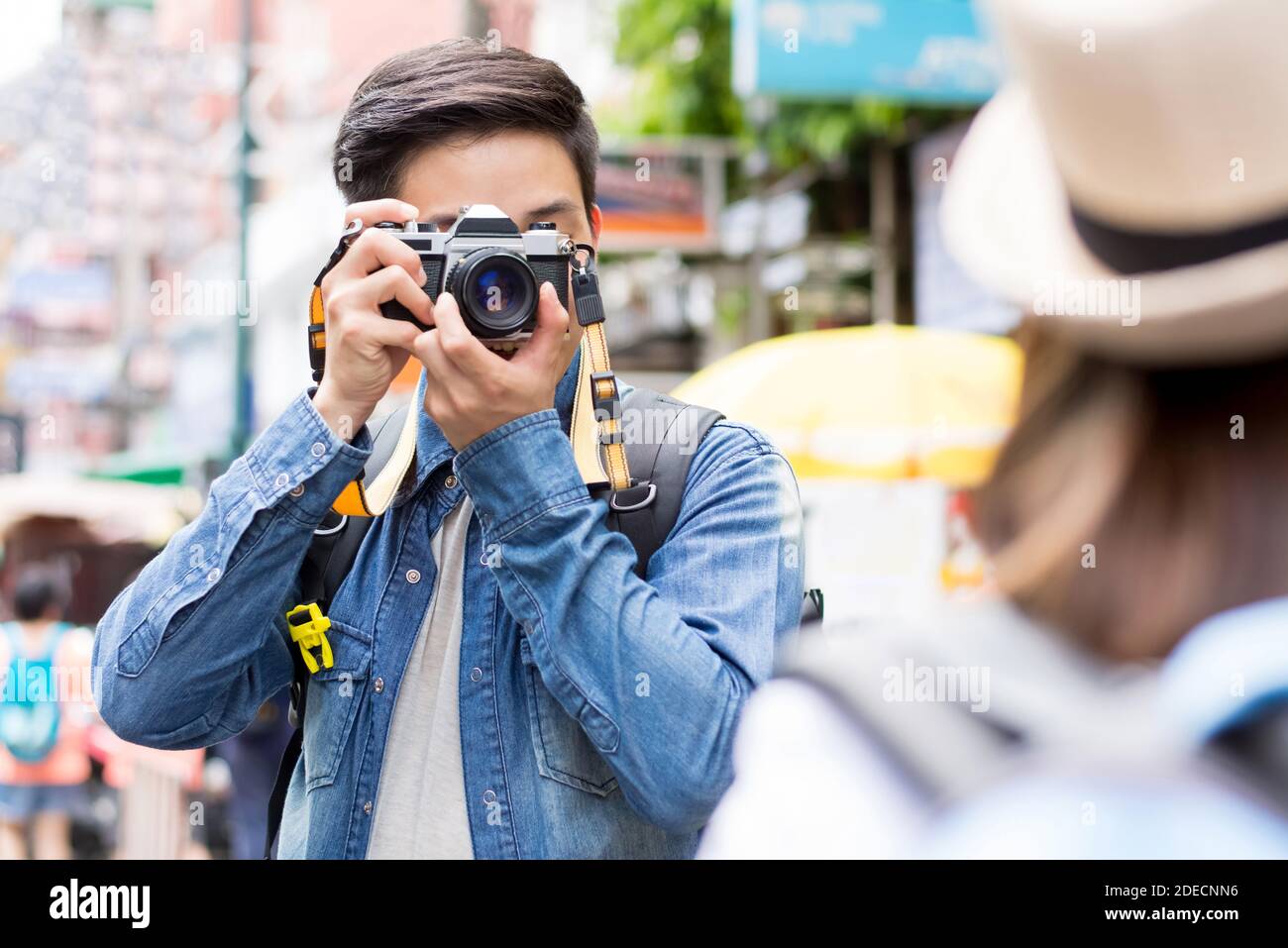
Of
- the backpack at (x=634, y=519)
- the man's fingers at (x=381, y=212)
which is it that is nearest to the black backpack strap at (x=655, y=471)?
the backpack at (x=634, y=519)

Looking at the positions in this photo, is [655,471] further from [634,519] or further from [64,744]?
[64,744]

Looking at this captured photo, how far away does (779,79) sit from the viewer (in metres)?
6.20

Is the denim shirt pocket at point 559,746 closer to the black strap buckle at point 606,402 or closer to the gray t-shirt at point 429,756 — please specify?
the gray t-shirt at point 429,756

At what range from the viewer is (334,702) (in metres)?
1.55

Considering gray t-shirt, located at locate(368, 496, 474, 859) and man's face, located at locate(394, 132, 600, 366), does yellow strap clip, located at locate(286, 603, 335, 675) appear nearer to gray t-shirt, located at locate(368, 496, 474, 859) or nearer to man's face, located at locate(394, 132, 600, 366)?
gray t-shirt, located at locate(368, 496, 474, 859)

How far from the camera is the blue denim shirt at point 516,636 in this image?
1.39 m

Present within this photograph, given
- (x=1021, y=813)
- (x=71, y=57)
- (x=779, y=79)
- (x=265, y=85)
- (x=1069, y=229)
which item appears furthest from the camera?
(x=265, y=85)

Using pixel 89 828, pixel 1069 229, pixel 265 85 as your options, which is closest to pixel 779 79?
pixel 89 828

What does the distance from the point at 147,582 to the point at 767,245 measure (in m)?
8.24

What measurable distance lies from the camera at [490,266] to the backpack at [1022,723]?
814 mm

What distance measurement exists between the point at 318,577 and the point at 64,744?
4.53 m

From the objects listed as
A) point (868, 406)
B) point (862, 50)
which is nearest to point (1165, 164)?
point (868, 406)
